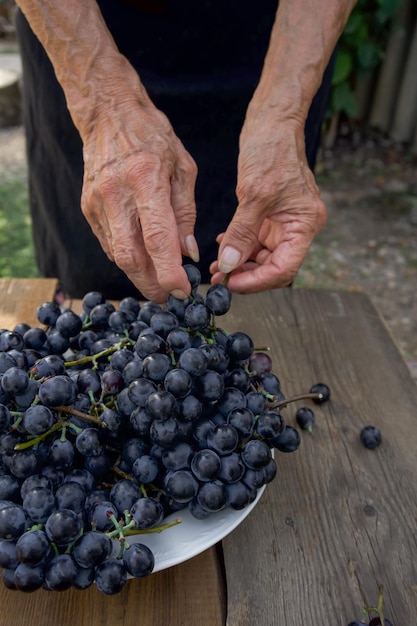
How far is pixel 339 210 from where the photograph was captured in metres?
4.23

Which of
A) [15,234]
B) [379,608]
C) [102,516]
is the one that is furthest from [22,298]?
[15,234]

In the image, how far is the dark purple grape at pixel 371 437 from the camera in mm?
1229

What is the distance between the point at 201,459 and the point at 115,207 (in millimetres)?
485

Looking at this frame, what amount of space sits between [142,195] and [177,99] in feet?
2.38

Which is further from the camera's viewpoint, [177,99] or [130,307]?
[177,99]

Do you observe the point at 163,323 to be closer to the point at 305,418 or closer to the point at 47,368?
the point at 47,368

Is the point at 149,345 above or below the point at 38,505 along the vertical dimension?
above

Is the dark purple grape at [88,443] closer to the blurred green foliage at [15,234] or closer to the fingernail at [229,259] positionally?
the fingernail at [229,259]

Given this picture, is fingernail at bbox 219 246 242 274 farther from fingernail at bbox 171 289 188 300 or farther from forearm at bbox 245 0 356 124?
forearm at bbox 245 0 356 124

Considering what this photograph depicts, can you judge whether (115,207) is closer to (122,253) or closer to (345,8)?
(122,253)

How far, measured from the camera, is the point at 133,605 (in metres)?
0.93

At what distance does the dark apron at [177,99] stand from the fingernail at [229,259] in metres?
0.68

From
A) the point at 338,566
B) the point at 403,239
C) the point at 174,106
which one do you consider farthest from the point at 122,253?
the point at 403,239

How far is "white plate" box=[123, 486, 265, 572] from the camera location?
86 centimetres
